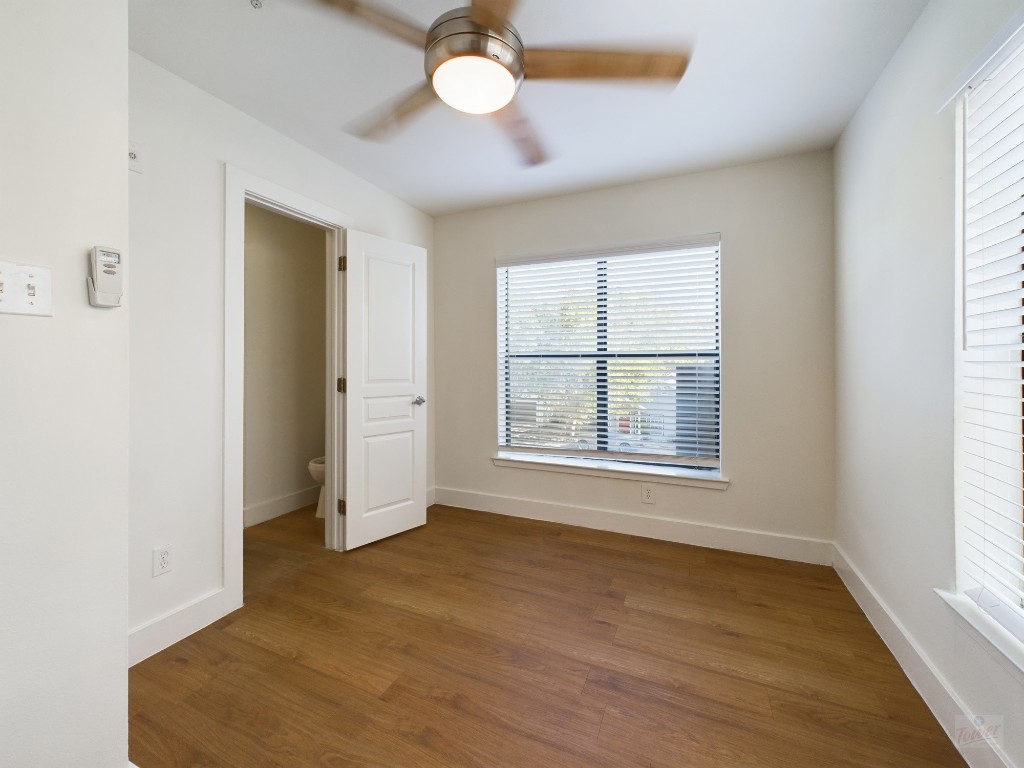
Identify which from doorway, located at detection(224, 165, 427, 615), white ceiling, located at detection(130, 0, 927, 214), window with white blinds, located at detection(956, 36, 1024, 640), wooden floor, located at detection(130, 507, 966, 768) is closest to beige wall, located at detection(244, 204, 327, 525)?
doorway, located at detection(224, 165, 427, 615)

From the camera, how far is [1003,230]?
1209mm

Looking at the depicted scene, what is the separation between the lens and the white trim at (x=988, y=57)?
43.1 inches

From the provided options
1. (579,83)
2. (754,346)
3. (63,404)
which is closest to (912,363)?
(754,346)

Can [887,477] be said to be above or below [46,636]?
above

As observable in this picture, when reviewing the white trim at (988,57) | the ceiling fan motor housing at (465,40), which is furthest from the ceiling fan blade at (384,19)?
the white trim at (988,57)

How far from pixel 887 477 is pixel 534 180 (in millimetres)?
2660

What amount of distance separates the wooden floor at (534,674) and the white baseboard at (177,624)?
0.05m

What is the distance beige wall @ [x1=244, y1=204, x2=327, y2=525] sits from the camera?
3373 millimetres

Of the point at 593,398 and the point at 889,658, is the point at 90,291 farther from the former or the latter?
the point at 889,658

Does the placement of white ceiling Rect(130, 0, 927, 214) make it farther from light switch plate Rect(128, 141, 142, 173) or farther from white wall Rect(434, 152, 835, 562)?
light switch plate Rect(128, 141, 142, 173)

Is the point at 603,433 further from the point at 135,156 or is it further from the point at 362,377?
the point at 135,156

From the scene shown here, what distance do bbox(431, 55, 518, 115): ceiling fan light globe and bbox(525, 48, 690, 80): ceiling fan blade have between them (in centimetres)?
17

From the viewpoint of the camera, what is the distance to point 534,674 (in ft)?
5.43

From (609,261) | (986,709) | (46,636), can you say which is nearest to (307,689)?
(46,636)
